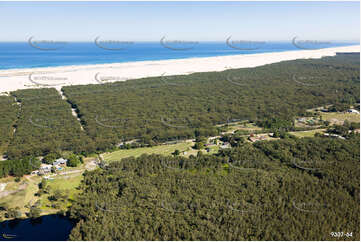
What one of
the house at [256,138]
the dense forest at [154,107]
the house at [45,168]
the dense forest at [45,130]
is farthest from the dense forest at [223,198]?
the dense forest at [154,107]

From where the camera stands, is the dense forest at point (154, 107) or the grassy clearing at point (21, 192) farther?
the dense forest at point (154, 107)

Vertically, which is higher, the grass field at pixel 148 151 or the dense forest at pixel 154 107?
the dense forest at pixel 154 107

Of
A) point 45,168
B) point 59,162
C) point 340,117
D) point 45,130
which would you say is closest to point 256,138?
point 340,117

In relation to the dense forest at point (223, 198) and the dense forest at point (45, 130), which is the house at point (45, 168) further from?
the dense forest at point (223, 198)

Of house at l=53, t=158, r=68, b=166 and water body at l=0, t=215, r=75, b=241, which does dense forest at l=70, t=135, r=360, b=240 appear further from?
house at l=53, t=158, r=68, b=166

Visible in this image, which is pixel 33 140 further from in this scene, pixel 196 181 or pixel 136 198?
pixel 196 181

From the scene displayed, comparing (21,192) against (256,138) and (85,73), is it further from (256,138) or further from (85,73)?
(85,73)

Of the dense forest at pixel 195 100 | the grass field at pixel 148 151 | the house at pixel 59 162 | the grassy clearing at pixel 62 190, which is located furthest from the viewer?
the dense forest at pixel 195 100
